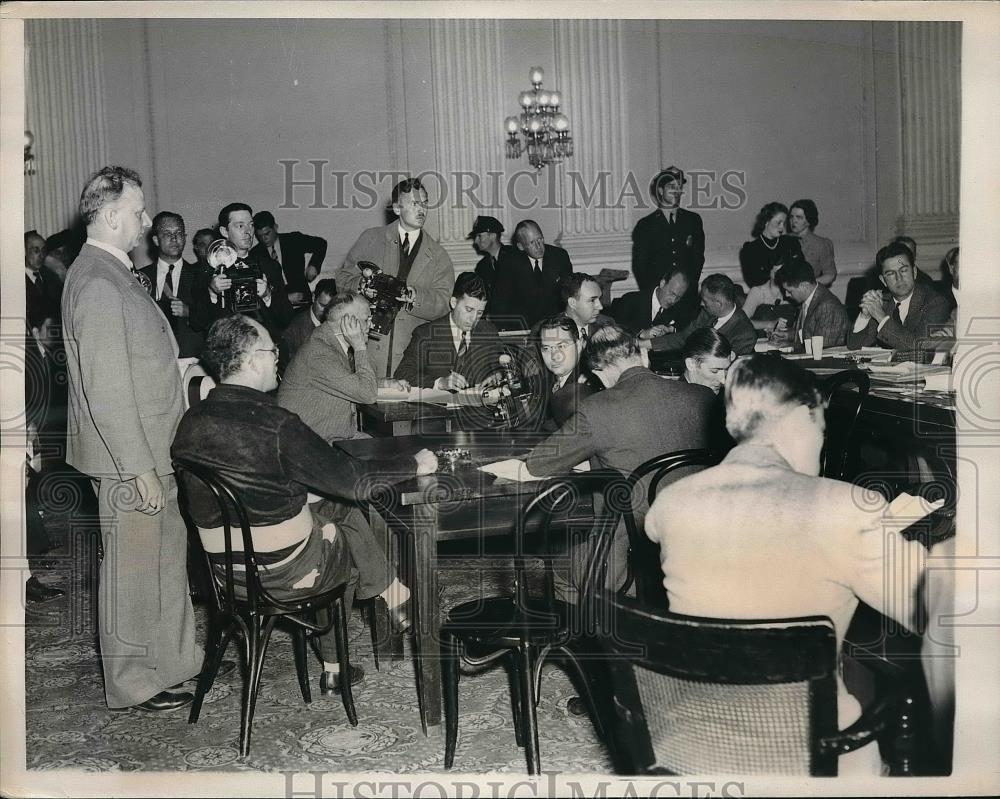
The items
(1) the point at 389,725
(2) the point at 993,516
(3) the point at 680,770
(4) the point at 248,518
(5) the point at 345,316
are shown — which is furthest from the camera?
(5) the point at 345,316

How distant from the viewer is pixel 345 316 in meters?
4.34

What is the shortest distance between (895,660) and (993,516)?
0.53 metres

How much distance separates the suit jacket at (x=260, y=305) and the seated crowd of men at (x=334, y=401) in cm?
2

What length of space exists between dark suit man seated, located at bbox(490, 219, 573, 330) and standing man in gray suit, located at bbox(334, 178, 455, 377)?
103cm

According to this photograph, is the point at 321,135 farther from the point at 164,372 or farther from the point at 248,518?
the point at 248,518

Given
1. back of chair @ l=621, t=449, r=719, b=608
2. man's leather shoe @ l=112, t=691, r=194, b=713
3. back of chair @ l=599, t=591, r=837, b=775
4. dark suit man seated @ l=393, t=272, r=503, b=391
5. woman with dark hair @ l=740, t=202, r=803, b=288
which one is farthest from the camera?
woman with dark hair @ l=740, t=202, r=803, b=288

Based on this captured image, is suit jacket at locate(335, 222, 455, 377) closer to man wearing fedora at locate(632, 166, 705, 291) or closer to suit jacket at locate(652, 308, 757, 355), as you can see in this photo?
suit jacket at locate(652, 308, 757, 355)

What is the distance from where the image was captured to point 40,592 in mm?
4609

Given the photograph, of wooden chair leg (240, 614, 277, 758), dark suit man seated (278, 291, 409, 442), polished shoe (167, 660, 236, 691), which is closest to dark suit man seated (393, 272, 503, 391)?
dark suit man seated (278, 291, 409, 442)

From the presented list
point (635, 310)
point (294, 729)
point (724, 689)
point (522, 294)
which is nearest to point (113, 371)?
point (294, 729)

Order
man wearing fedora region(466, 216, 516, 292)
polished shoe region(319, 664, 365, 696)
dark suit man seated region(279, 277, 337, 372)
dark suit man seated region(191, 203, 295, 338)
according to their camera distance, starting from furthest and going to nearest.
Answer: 1. man wearing fedora region(466, 216, 516, 292)
2. dark suit man seated region(279, 277, 337, 372)
3. dark suit man seated region(191, 203, 295, 338)
4. polished shoe region(319, 664, 365, 696)

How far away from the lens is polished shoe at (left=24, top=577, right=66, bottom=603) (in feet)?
14.9

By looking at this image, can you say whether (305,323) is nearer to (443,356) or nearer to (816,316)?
(443,356)

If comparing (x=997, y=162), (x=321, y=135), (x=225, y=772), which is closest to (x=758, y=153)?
(x=321, y=135)
